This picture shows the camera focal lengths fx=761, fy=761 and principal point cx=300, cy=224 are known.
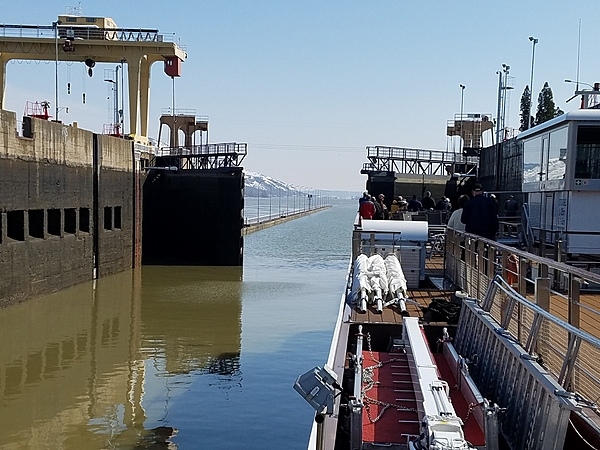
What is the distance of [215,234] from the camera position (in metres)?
28.4

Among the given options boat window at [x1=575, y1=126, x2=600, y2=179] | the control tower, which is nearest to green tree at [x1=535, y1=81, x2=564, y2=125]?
the control tower

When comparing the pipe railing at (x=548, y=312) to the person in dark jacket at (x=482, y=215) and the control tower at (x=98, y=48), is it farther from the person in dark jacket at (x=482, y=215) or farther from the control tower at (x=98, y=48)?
the control tower at (x=98, y=48)

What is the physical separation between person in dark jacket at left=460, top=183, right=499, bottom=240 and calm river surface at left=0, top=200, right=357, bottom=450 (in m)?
3.71

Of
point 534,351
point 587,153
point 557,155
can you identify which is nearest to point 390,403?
point 534,351

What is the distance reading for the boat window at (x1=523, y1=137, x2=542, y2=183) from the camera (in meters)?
14.2

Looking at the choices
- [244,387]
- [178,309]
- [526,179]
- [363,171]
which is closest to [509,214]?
[526,179]

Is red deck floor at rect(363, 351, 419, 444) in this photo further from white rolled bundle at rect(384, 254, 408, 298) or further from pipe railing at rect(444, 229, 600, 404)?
white rolled bundle at rect(384, 254, 408, 298)

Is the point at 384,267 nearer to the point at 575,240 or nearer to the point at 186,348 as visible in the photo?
the point at 575,240

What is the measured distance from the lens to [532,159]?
1480cm

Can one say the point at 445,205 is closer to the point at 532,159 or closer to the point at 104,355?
the point at 532,159

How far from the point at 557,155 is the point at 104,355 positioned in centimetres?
882

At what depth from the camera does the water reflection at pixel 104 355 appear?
9.84 metres

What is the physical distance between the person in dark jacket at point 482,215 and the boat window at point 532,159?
9.19 feet

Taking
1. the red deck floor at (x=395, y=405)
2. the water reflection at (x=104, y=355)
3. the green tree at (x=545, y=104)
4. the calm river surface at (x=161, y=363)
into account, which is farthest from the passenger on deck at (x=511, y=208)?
the green tree at (x=545, y=104)
